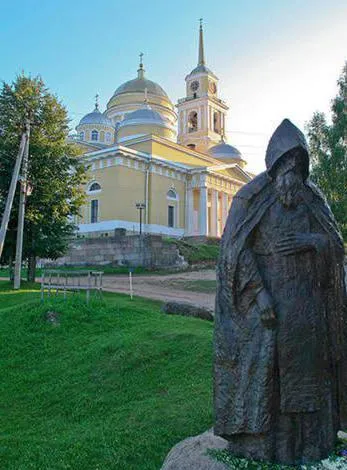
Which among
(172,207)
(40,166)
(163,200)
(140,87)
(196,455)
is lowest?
(196,455)

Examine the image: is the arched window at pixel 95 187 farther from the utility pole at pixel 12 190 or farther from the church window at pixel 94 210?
the utility pole at pixel 12 190

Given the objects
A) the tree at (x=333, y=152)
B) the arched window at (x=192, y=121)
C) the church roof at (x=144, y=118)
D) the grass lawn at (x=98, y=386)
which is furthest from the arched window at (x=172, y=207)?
the grass lawn at (x=98, y=386)

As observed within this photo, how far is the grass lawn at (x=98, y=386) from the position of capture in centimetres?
529

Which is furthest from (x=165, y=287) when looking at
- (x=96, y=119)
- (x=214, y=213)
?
(x=96, y=119)

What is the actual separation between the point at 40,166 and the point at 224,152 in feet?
115

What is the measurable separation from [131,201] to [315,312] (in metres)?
37.3

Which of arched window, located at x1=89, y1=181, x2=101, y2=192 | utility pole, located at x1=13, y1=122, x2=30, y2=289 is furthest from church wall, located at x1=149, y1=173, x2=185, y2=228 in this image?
utility pole, located at x1=13, y1=122, x2=30, y2=289

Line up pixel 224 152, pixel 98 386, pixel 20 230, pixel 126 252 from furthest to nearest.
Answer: pixel 224 152 → pixel 126 252 → pixel 20 230 → pixel 98 386

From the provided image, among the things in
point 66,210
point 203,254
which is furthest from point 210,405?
point 203,254

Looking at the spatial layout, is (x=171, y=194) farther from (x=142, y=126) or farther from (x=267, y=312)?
(x=267, y=312)

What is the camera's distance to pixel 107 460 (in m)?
5.04

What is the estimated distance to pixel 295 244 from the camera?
327 cm

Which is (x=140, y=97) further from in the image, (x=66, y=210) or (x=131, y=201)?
(x=66, y=210)

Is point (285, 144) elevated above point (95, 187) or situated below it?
below
